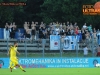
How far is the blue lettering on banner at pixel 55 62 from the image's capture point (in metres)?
35.8

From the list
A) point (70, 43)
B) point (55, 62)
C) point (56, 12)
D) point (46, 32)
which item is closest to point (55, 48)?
point (55, 62)

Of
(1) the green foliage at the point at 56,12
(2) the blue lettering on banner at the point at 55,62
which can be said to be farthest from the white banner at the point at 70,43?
(1) the green foliage at the point at 56,12

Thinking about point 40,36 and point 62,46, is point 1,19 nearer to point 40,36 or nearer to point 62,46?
point 40,36

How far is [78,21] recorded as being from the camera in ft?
153

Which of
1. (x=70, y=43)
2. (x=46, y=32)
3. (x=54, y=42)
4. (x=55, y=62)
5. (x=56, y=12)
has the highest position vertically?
(x=56, y=12)

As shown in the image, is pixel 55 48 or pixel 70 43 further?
pixel 70 43

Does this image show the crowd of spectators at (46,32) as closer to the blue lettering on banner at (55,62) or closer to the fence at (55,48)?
the fence at (55,48)

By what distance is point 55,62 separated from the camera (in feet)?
120

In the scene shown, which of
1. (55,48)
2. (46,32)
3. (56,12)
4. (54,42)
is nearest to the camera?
Result: (55,48)

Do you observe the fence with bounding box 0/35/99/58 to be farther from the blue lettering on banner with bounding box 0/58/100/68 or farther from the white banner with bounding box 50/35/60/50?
the blue lettering on banner with bounding box 0/58/100/68

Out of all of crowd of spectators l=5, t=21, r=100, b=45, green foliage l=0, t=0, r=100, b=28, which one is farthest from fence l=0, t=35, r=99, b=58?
green foliage l=0, t=0, r=100, b=28

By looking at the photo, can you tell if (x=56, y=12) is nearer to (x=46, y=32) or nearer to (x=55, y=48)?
(x=46, y=32)

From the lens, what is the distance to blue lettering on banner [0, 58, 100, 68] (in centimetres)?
3581

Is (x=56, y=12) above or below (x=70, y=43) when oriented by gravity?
above
